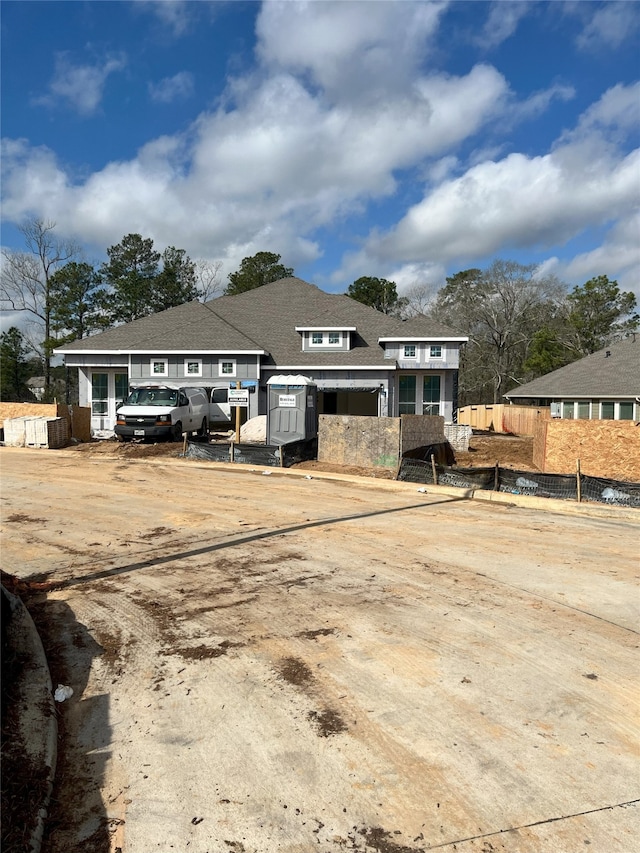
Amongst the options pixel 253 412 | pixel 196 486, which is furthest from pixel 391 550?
pixel 253 412

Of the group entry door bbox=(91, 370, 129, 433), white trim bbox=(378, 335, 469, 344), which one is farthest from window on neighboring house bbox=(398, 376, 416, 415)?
entry door bbox=(91, 370, 129, 433)

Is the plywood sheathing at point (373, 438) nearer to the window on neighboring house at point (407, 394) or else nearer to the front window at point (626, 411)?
the window on neighboring house at point (407, 394)

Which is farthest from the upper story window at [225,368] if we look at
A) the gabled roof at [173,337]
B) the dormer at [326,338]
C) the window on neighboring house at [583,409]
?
the window on neighboring house at [583,409]

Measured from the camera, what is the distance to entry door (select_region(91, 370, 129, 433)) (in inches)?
1131

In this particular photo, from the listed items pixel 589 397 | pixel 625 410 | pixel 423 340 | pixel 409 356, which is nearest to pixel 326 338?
pixel 409 356

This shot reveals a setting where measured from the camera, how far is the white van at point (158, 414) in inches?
840

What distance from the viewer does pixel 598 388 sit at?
107 feet

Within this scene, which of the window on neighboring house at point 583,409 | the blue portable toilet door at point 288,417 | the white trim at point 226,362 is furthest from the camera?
the window on neighboring house at point 583,409

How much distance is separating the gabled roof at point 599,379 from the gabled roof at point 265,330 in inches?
383

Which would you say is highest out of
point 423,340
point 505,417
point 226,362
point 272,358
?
point 423,340

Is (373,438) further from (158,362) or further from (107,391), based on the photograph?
(107,391)

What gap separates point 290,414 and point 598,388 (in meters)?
20.4

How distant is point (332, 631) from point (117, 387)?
2584cm

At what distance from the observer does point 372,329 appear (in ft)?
101
